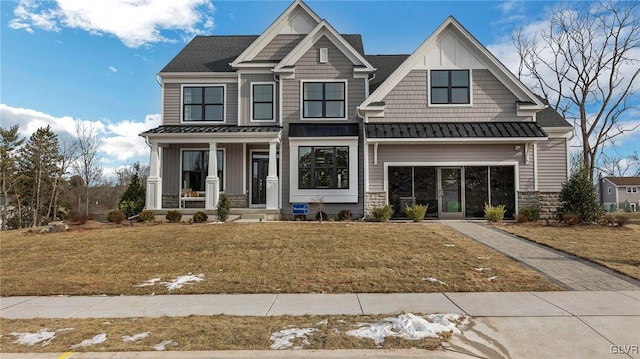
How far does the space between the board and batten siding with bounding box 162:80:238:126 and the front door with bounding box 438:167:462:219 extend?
1000cm

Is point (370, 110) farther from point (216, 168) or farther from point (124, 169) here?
point (124, 169)

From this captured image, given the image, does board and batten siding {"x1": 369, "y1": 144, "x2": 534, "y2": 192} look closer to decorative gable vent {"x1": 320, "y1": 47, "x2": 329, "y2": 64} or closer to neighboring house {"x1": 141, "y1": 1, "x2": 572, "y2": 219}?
neighboring house {"x1": 141, "y1": 1, "x2": 572, "y2": 219}

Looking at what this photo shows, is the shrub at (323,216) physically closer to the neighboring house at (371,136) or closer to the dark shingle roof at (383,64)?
the neighboring house at (371,136)

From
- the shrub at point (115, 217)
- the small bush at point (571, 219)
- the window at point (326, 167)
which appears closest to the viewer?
the small bush at point (571, 219)

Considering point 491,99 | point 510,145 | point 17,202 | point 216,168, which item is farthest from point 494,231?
point 17,202

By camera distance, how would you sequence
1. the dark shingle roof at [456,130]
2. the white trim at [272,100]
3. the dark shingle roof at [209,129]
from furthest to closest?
1. the white trim at [272,100]
2. the dark shingle roof at [209,129]
3. the dark shingle roof at [456,130]

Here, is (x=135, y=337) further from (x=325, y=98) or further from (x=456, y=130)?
(x=456, y=130)

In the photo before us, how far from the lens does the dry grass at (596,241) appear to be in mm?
9086

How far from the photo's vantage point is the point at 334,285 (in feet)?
24.9

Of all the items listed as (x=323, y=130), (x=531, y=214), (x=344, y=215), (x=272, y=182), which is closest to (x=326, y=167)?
(x=323, y=130)

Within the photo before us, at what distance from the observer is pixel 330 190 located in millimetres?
17250

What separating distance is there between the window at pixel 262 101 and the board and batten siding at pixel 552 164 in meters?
12.3

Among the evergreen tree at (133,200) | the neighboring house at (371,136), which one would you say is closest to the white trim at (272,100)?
the neighboring house at (371,136)

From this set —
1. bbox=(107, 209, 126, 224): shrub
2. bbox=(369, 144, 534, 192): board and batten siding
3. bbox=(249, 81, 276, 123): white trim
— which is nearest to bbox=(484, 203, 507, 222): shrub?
bbox=(369, 144, 534, 192): board and batten siding
